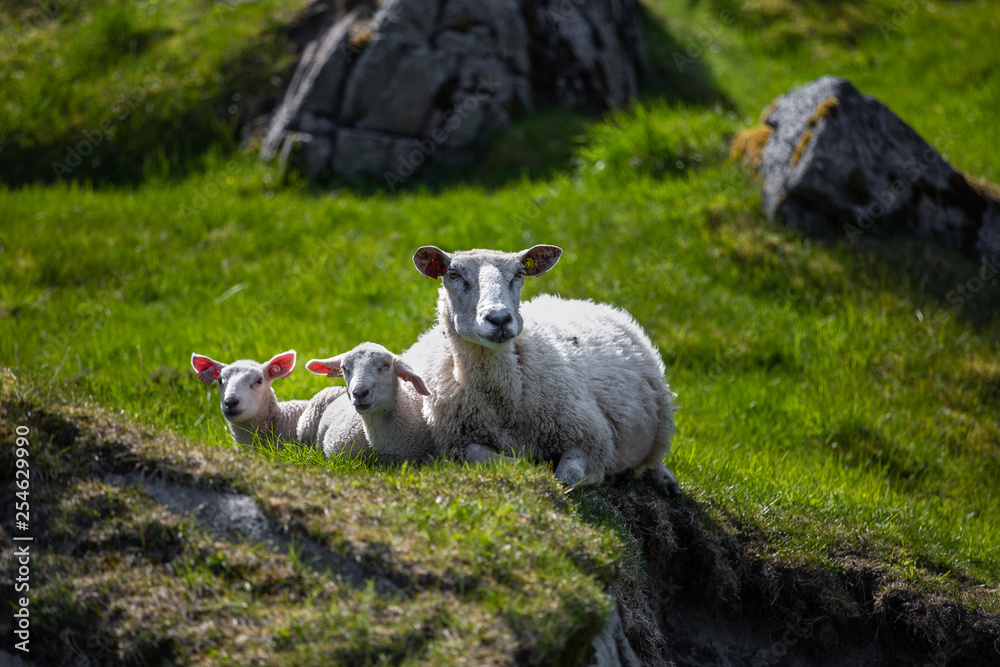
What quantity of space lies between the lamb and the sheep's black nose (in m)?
0.65

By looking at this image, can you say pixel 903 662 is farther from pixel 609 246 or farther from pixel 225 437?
pixel 609 246

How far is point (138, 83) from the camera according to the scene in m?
12.5

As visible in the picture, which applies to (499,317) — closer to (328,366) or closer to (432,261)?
(432,261)

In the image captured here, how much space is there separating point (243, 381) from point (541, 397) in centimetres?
197

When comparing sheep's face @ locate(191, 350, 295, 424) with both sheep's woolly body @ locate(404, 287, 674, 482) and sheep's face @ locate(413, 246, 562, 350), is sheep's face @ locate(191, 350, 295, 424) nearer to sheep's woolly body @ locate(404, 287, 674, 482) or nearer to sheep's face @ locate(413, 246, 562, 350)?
sheep's woolly body @ locate(404, 287, 674, 482)

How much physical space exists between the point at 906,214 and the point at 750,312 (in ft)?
8.21

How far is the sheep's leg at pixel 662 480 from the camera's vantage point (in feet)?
19.2

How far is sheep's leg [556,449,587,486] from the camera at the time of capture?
4.83 meters

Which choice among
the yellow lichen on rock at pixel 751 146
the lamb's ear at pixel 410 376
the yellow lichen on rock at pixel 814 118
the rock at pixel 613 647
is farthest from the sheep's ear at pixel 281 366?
the yellow lichen on rock at pixel 751 146

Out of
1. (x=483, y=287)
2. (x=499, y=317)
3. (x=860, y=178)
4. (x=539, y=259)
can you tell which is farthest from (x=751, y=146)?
(x=499, y=317)

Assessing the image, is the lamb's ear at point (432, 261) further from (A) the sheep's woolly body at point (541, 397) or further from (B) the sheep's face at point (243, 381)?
(B) the sheep's face at point (243, 381)

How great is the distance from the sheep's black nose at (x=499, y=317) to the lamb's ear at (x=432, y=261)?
23.0 inches

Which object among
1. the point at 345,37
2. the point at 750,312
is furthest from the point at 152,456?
the point at 345,37

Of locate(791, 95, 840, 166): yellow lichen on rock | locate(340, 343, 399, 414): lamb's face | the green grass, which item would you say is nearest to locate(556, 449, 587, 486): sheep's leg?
locate(340, 343, 399, 414): lamb's face
